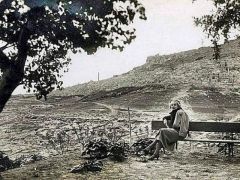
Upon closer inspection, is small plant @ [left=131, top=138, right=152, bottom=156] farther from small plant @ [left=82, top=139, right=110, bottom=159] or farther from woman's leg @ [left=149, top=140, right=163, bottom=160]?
small plant @ [left=82, top=139, right=110, bottom=159]

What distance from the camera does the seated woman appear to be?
1114cm

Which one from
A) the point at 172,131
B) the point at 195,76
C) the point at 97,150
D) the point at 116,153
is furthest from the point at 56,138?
the point at 195,76

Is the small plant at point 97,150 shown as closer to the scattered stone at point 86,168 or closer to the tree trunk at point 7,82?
the scattered stone at point 86,168

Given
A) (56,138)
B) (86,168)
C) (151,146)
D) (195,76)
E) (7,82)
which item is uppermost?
(195,76)

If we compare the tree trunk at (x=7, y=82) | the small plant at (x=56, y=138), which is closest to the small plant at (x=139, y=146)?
the tree trunk at (x=7, y=82)

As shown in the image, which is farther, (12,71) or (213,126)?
(213,126)

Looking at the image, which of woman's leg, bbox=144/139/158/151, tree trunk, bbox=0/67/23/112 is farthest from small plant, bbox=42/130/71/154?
tree trunk, bbox=0/67/23/112

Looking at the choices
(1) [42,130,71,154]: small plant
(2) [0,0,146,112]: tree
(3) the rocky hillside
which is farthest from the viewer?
(3) the rocky hillside

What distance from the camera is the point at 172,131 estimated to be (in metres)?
11.3

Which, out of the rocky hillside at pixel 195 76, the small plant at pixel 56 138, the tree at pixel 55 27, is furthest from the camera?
the rocky hillside at pixel 195 76

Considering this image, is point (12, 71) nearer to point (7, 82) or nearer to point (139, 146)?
point (7, 82)

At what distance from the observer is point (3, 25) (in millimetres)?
9250

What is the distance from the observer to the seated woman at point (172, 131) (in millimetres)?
11141

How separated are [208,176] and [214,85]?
31584 mm
